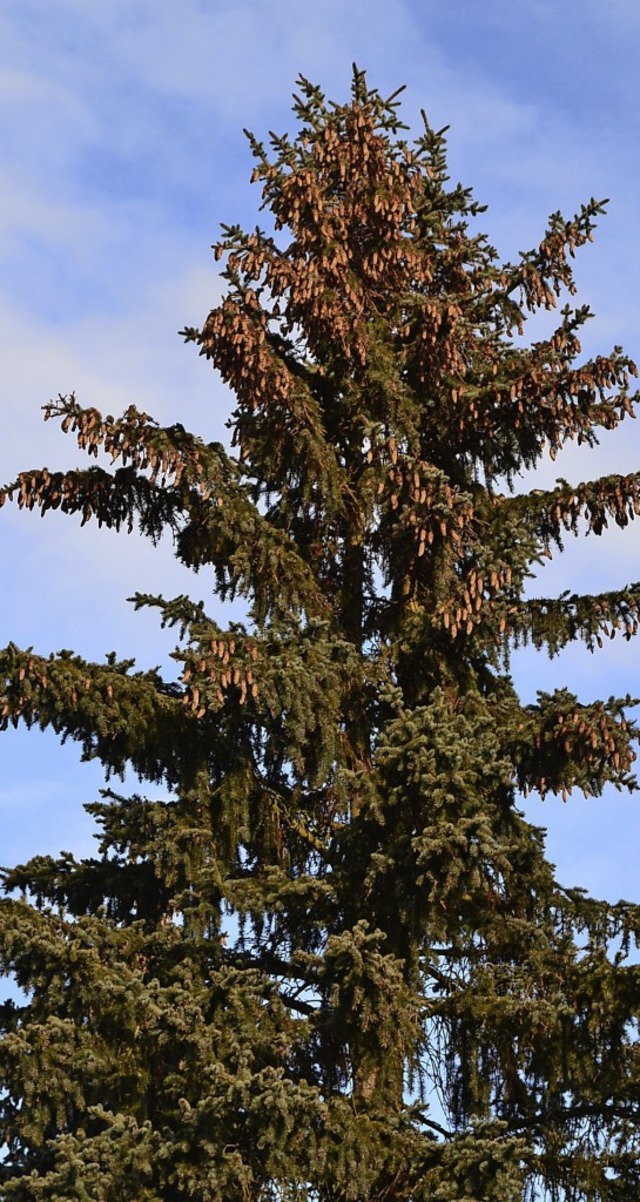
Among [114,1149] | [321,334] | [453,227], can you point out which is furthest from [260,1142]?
[453,227]

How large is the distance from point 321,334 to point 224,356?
3.88ft

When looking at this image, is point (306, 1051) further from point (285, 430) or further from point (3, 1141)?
point (285, 430)

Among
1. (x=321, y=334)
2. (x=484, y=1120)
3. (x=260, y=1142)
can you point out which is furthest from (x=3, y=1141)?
(x=321, y=334)

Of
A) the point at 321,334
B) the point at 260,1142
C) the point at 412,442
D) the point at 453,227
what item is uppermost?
the point at 453,227

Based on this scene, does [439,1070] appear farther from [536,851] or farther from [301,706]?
[301,706]

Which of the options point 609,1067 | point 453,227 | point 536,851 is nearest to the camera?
point 609,1067

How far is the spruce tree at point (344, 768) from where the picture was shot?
39.2 ft

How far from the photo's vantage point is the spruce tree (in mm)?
11961

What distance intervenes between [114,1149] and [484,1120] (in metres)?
2.76

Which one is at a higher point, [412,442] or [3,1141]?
[412,442]

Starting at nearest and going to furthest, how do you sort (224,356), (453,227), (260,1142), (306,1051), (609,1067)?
(260,1142) < (609,1067) < (306,1051) < (224,356) < (453,227)

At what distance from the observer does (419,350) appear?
51.6ft

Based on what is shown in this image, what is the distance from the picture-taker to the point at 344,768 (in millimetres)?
13383

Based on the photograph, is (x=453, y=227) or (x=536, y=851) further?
(x=453, y=227)
